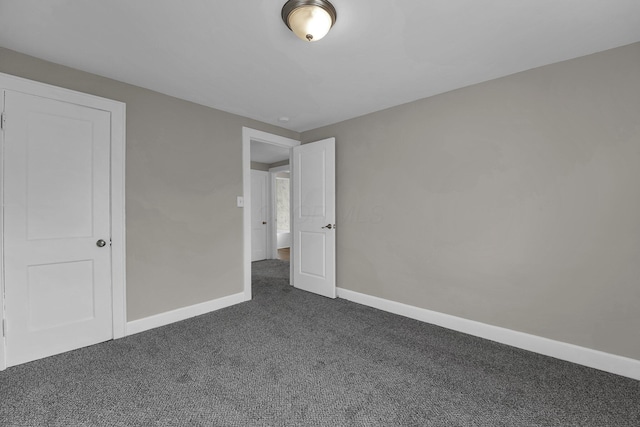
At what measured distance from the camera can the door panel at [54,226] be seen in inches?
81.0

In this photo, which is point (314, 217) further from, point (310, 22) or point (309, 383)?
point (310, 22)

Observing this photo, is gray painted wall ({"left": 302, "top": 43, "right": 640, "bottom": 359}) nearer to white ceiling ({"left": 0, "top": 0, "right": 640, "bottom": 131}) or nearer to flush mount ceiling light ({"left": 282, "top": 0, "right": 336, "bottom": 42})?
white ceiling ({"left": 0, "top": 0, "right": 640, "bottom": 131})

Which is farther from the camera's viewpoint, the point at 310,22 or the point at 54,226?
the point at 54,226

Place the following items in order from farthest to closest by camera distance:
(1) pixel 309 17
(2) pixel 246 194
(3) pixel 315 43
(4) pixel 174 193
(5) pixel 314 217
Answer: (5) pixel 314 217 < (2) pixel 246 194 < (4) pixel 174 193 < (3) pixel 315 43 < (1) pixel 309 17

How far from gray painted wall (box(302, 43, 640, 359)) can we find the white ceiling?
30cm

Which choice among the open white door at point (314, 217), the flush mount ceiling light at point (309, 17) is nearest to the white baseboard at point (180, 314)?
the open white door at point (314, 217)

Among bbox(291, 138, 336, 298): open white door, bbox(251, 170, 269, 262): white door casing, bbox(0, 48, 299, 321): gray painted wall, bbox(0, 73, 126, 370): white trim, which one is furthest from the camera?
bbox(251, 170, 269, 262): white door casing

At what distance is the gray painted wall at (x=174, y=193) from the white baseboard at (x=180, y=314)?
0.17 feet

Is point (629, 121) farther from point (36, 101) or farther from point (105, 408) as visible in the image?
point (36, 101)

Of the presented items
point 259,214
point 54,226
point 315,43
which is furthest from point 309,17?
point 259,214

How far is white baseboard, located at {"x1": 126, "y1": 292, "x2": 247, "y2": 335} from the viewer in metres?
2.62

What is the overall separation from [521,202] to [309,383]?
223 centimetres

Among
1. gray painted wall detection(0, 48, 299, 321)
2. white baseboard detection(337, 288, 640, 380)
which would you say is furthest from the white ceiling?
white baseboard detection(337, 288, 640, 380)

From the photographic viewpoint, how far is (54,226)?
221 centimetres
